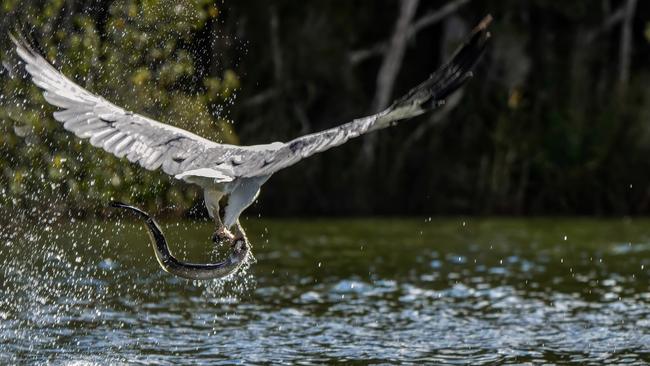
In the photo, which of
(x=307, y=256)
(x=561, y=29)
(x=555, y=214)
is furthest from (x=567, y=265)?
(x=561, y=29)

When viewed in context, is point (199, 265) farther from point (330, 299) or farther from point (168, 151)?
point (330, 299)

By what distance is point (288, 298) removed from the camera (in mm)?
12891

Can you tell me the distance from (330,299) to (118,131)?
4103mm

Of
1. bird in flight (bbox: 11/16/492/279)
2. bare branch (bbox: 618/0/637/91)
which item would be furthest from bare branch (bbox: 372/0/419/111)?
bird in flight (bbox: 11/16/492/279)

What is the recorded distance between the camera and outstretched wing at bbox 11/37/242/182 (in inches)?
359

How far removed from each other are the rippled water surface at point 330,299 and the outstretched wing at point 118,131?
1.43 meters

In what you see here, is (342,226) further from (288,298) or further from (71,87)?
(71,87)

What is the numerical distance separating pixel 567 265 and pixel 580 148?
781cm

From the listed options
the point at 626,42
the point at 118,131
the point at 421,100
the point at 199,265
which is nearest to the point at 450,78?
the point at 421,100

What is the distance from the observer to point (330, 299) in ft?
42.4

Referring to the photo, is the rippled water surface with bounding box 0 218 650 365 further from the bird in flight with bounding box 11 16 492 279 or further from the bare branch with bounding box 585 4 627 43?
the bare branch with bounding box 585 4 627 43

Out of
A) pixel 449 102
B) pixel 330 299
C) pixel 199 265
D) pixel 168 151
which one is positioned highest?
pixel 449 102

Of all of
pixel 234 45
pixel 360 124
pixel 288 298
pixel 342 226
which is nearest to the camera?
pixel 360 124

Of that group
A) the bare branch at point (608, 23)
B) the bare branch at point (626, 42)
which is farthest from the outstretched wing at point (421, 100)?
the bare branch at point (608, 23)
